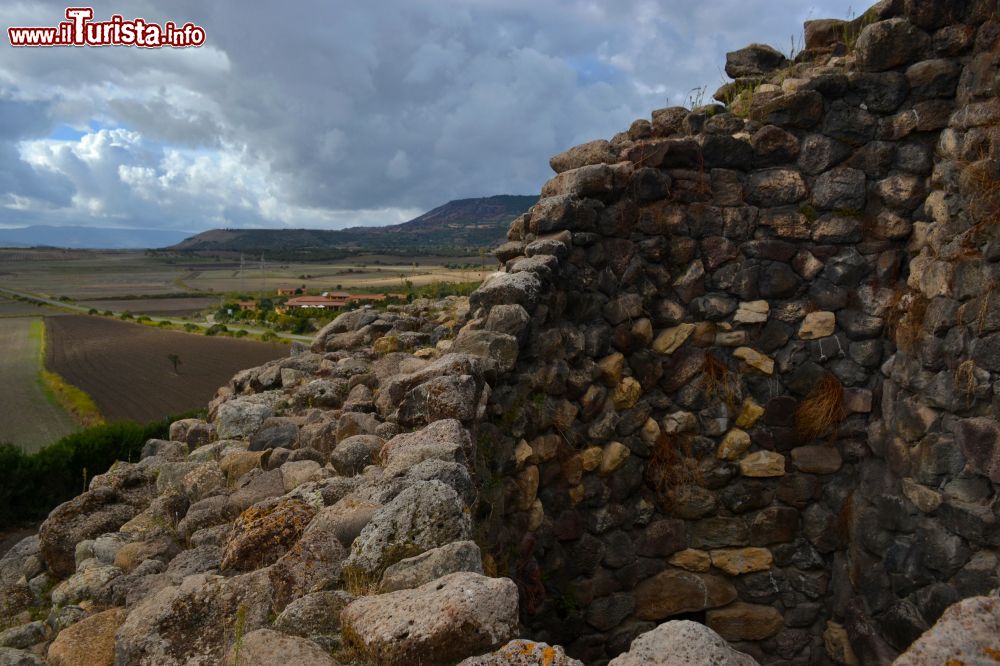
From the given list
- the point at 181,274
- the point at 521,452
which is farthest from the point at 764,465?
the point at 181,274

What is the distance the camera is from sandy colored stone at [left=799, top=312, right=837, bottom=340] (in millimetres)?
5410

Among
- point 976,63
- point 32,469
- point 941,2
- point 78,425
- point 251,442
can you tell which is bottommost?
point 78,425

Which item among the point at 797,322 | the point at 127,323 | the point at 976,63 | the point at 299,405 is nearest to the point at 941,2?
the point at 976,63

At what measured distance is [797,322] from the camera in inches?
216

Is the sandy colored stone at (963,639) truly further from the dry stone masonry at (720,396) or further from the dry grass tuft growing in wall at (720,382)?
the dry grass tuft growing in wall at (720,382)

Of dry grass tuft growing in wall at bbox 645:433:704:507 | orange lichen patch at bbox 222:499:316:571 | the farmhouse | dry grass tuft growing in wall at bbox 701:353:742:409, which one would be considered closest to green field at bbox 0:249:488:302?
the farmhouse

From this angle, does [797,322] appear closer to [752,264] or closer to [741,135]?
[752,264]

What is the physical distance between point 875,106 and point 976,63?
0.65m

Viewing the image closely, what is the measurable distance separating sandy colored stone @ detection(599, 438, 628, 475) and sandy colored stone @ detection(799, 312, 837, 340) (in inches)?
67.2

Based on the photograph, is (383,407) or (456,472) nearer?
(456,472)

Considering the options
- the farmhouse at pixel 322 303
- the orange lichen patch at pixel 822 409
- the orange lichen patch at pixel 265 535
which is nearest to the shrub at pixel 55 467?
the orange lichen patch at pixel 265 535

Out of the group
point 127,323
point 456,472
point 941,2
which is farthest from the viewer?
point 127,323

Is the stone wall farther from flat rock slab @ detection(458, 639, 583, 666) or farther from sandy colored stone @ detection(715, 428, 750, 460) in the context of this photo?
flat rock slab @ detection(458, 639, 583, 666)

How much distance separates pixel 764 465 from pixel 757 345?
96 centimetres
